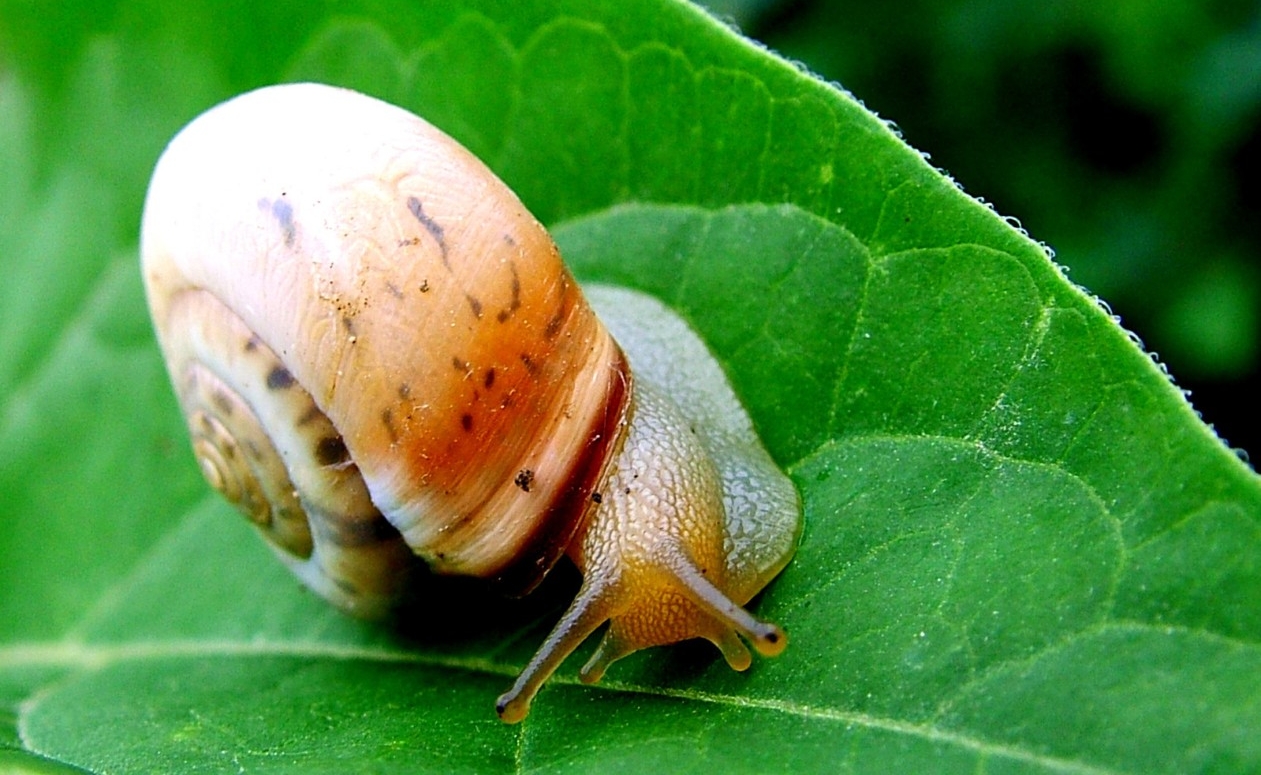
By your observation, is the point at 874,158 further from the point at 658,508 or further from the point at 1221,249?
the point at 1221,249

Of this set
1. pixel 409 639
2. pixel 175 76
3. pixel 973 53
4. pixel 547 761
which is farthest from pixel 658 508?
pixel 973 53

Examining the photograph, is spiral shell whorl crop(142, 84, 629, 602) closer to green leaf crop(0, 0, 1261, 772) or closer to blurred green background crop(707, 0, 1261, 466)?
green leaf crop(0, 0, 1261, 772)

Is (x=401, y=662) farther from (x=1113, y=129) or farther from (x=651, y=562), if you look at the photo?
(x=1113, y=129)

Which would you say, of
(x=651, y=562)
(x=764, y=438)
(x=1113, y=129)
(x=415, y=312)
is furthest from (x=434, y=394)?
(x=1113, y=129)

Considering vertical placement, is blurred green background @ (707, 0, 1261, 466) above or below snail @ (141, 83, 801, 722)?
above

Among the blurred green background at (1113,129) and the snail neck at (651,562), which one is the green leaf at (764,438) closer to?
the snail neck at (651,562)

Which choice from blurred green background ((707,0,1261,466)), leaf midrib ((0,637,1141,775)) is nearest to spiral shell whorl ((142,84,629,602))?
leaf midrib ((0,637,1141,775))

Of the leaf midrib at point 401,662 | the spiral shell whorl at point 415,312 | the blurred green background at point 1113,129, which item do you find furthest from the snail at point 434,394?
the blurred green background at point 1113,129
